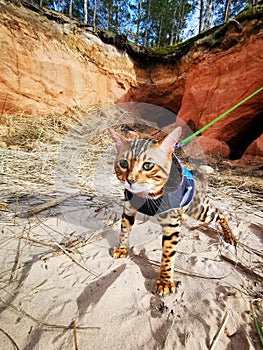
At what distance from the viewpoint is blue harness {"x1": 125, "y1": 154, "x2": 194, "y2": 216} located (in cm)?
102

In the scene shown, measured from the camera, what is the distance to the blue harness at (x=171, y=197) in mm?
1018

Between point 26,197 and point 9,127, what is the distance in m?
3.13

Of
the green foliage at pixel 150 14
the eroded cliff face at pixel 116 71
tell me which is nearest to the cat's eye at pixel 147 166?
the eroded cliff face at pixel 116 71

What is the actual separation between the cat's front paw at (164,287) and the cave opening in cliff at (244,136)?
5156mm

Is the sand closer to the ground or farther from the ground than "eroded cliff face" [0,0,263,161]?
closer to the ground

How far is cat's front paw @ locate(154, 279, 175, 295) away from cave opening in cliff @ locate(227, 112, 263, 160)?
5156 millimetres

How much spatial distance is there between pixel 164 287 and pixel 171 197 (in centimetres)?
53

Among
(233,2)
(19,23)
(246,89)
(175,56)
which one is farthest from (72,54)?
(233,2)

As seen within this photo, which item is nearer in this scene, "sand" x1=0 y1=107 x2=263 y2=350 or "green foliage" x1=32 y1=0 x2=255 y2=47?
"sand" x1=0 y1=107 x2=263 y2=350

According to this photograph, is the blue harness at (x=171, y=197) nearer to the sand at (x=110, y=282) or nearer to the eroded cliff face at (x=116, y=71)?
the sand at (x=110, y=282)

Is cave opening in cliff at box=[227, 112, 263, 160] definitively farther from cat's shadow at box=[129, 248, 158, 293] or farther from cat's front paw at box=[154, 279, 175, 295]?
cat's front paw at box=[154, 279, 175, 295]

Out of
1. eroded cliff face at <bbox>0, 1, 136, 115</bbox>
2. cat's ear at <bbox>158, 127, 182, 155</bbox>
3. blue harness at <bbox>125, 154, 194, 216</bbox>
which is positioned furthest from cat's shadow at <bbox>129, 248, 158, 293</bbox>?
eroded cliff face at <bbox>0, 1, 136, 115</bbox>

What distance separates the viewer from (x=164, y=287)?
971mm

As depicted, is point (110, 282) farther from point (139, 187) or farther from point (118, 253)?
point (139, 187)
